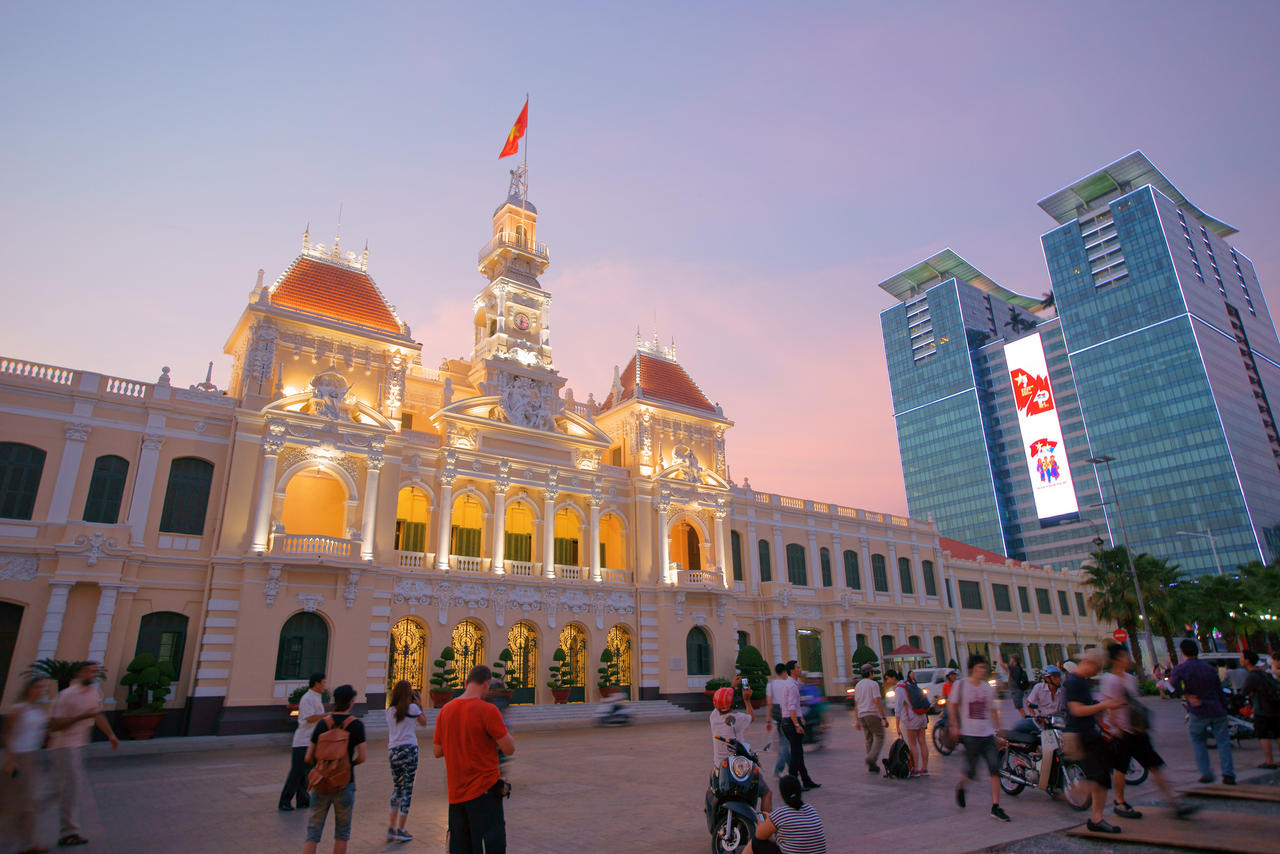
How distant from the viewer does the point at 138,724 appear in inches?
810

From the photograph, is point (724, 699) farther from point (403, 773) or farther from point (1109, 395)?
point (1109, 395)

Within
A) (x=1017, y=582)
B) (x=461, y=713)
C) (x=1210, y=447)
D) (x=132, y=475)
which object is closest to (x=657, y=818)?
(x=461, y=713)

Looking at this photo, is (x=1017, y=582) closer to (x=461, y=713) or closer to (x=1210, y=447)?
(x=461, y=713)

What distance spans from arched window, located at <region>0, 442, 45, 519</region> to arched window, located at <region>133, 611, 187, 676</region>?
4640 millimetres

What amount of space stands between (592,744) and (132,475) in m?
17.0

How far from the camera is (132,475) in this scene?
920 inches

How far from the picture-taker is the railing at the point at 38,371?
2241 centimetres

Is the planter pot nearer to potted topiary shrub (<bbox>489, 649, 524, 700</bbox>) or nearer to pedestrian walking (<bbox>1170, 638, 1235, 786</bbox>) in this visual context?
potted topiary shrub (<bbox>489, 649, 524, 700</bbox>)

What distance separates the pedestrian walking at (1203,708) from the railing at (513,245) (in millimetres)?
31737

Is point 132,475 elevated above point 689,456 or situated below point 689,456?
below

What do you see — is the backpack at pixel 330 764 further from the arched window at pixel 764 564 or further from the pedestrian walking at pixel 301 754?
the arched window at pixel 764 564

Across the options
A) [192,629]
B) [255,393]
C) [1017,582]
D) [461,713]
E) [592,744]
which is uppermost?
[255,393]

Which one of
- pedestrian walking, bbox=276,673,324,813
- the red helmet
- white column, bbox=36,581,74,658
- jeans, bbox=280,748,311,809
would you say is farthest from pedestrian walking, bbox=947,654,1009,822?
white column, bbox=36,581,74,658

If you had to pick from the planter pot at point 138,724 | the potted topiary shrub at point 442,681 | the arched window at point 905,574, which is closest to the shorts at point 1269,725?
the potted topiary shrub at point 442,681
